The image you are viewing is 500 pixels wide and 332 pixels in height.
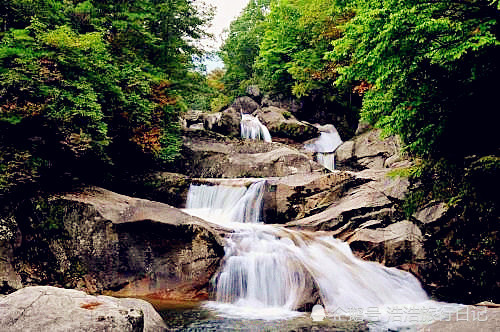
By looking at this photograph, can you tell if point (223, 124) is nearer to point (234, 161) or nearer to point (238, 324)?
point (234, 161)

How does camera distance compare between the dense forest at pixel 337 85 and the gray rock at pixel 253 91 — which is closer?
the dense forest at pixel 337 85

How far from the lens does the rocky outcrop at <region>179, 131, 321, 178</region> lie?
15.7 metres

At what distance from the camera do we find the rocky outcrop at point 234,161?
51.4 ft

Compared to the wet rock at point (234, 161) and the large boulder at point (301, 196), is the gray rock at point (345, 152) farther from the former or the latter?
the large boulder at point (301, 196)

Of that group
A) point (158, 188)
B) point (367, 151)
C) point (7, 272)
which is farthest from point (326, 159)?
point (7, 272)

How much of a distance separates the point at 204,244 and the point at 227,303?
4.83 ft

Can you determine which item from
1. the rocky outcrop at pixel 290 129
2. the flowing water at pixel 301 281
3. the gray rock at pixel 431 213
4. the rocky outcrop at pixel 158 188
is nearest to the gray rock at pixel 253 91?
the rocky outcrop at pixel 290 129

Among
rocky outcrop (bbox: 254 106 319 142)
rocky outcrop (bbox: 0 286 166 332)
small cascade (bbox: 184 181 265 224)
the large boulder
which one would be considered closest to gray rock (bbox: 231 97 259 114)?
rocky outcrop (bbox: 254 106 319 142)

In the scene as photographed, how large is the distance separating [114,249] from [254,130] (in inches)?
542

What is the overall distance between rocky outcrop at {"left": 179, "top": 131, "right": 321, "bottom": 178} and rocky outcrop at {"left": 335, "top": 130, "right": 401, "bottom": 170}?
109 inches

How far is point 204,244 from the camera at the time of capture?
28.6ft

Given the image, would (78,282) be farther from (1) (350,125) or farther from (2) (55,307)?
(1) (350,125)

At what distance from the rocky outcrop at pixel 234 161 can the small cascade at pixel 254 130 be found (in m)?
2.97

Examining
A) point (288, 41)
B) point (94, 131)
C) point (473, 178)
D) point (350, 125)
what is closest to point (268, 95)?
point (288, 41)
